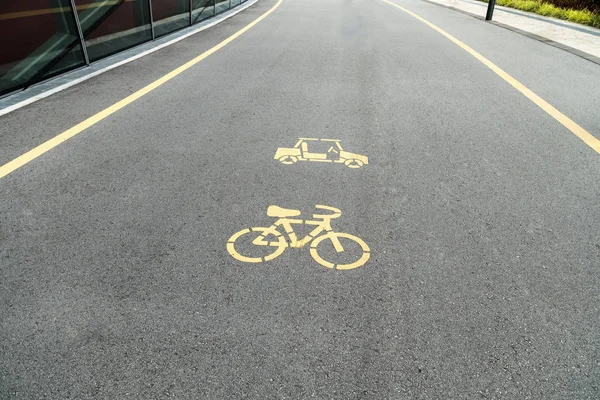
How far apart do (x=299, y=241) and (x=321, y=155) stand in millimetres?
1368

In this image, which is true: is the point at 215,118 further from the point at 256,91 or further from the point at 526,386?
the point at 526,386

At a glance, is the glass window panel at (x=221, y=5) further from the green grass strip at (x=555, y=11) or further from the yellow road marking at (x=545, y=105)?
the green grass strip at (x=555, y=11)

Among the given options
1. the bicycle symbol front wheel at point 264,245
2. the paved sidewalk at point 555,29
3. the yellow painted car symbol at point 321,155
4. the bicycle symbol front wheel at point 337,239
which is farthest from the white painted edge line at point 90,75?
the paved sidewalk at point 555,29

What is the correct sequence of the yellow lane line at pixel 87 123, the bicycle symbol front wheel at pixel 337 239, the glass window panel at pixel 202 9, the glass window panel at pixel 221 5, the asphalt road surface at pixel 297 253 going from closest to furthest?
the asphalt road surface at pixel 297 253 → the bicycle symbol front wheel at pixel 337 239 → the yellow lane line at pixel 87 123 → the glass window panel at pixel 202 9 → the glass window panel at pixel 221 5

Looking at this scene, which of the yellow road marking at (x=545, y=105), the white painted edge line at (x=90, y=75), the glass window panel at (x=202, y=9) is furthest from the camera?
the glass window panel at (x=202, y=9)

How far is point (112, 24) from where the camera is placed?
834 cm

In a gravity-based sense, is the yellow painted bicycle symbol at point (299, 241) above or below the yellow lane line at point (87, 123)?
below

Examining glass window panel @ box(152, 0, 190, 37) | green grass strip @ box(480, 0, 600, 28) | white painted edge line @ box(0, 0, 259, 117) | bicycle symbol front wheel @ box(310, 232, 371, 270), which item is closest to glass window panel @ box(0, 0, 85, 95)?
white painted edge line @ box(0, 0, 259, 117)

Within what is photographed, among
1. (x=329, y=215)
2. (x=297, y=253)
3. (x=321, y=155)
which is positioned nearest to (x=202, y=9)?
(x=321, y=155)

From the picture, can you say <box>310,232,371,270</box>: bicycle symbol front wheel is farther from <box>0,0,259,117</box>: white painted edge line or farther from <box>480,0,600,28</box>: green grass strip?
<box>480,0,600,28</box>: green grass strip

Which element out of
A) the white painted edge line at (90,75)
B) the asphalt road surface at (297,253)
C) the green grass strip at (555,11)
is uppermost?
the green grass strip at (555,11)

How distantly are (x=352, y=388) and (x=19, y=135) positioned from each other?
395 centimetres

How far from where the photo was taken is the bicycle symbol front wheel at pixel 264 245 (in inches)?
Result: 94.1

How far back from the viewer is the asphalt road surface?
68.6 inches
